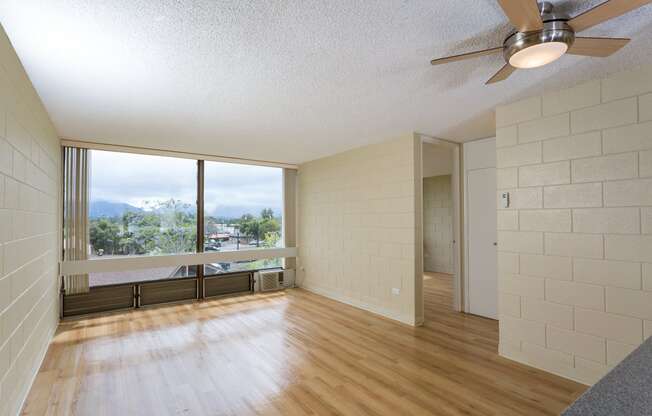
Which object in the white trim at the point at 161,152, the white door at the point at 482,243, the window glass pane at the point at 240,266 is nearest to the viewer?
the white door at the point at 482,243

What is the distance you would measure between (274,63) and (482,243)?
379 cm

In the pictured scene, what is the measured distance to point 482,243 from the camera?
15.2 ft

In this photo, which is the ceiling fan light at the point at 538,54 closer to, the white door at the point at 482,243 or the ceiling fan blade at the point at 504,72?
the ceiling fan blade at the point at 504,72

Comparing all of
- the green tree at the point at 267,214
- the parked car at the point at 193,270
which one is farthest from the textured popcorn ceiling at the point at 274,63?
the green tree at the point at 267,214

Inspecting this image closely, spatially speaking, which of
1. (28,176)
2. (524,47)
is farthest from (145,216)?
(524,47)

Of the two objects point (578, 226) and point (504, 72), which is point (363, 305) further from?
point (504, 72)

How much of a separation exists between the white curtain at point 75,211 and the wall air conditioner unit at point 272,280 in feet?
8.70

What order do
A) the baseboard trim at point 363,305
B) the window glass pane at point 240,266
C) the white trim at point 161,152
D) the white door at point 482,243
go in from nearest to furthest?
the baseboard trim at point 363,305, the white door at point 482,243, the white trim at point 161,152, the window glass pane at point 240,266

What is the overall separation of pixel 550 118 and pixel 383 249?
2.59m

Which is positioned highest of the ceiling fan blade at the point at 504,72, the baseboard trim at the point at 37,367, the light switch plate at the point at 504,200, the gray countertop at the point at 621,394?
the ceiling fan blade at the point at 504,72

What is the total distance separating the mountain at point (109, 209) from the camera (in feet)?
16.0

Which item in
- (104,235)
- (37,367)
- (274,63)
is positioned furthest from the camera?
(104,235)

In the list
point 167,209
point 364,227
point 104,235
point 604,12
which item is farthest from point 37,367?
point 604,12

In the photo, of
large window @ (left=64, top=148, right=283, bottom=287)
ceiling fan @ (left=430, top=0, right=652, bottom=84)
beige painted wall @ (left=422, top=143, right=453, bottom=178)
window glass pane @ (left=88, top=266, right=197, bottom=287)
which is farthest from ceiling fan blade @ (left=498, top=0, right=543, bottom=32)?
window glass pane @ (left=88, top=266, right=197, bottom=287)
